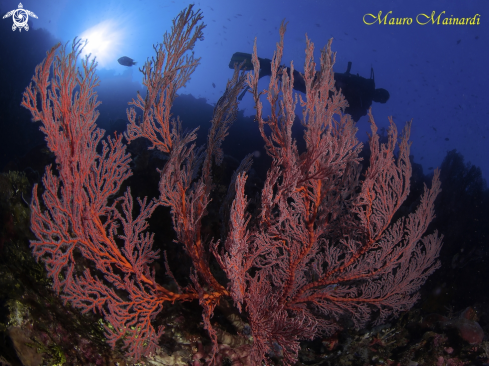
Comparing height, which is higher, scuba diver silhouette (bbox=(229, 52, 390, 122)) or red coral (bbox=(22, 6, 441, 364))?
scuba diver silhouette (bbox=(229, 52, 390, 122))

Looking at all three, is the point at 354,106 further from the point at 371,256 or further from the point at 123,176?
the point at 123,176

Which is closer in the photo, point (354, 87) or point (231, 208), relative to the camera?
point (231, 208)

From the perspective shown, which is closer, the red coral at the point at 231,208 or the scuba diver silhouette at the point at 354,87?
the red coral at the point at 231,208

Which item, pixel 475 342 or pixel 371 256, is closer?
pixel 371 256

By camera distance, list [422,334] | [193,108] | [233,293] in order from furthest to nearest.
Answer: [193,108], [422,334], [233,293]

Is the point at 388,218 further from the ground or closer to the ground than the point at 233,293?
further from the ground

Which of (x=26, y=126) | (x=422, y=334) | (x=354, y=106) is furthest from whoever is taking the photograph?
(x=26, y=126)

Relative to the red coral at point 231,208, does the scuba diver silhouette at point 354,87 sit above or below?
above

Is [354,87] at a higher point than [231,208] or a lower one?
higher

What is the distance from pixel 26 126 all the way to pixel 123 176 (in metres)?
16.8

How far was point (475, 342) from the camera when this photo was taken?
12.8 feet

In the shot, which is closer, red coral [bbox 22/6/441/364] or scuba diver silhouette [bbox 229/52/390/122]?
red coral [bbox 22/6/441/364]

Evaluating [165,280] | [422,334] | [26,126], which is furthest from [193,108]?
[422,334]

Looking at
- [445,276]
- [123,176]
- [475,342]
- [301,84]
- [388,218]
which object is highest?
[301,84]
